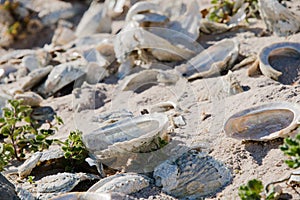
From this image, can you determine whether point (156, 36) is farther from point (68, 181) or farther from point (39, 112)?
point (68, 181)

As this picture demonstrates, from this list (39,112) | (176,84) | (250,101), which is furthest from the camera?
(39,112)

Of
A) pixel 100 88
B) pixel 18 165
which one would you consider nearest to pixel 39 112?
pixel 100 88

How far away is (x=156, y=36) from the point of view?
354cm

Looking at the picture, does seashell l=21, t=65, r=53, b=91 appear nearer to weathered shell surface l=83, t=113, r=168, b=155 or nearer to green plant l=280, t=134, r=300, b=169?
weathered shell surface l=83, t=113, r=168, b=155

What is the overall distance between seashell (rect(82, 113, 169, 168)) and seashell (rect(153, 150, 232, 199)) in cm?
14

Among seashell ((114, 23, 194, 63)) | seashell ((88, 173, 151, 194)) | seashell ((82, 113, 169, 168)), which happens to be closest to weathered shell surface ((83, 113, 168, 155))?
seashell ((82, 113, 169, 168))

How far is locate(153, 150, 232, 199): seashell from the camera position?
2.38 m

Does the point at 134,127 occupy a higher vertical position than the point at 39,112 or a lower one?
higher

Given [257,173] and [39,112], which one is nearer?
[257,173]

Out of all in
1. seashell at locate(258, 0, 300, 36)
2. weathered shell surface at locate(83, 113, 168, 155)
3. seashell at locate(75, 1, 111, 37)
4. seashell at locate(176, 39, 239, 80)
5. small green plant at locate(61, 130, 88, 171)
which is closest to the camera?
weathered shell surface at locate(83, 113, 168, 155)

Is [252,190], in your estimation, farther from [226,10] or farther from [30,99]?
[226,10]

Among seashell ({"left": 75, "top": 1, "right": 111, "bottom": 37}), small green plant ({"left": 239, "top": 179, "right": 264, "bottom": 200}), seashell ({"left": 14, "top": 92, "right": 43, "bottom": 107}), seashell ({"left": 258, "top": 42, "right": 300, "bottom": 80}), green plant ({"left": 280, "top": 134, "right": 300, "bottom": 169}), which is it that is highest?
green plant ({"left": 280, "top": 134, "right": 300, "bottom": 169})

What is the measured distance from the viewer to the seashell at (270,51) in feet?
10.1

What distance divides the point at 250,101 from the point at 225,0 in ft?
4.50
